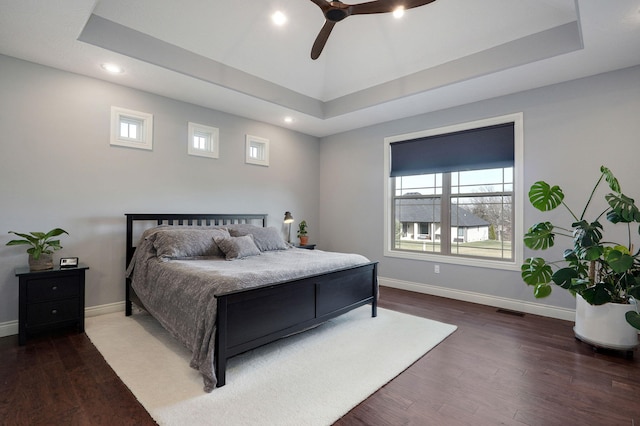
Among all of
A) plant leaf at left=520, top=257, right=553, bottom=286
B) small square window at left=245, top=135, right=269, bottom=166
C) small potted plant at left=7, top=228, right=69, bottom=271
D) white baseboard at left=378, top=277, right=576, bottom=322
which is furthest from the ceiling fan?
white baseboard at left=378, top=277, right=576, bottom=322

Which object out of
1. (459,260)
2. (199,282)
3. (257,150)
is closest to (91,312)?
(199,282)

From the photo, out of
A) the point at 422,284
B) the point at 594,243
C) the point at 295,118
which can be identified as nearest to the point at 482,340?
the point at 594,243

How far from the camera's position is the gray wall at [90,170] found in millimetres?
3188

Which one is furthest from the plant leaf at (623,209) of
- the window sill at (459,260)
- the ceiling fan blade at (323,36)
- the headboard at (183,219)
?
the headboard at (183,219)

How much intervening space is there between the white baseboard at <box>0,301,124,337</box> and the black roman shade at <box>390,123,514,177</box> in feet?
14.5

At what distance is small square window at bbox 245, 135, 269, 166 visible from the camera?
5172 millimetres

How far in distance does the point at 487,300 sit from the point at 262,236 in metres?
3.22

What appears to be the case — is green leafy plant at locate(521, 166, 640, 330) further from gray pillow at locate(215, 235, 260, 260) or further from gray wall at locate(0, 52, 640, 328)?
gray pillow at locate(215, 235, 260, 260)

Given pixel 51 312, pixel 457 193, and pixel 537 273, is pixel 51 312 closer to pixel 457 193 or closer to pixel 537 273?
pixel 537 273

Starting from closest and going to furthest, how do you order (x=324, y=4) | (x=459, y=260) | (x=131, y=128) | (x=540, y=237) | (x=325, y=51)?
(x=324, y=4), (x=540, y=237), (x=131, y=128), (x=325, y=51), (x=459, y=260)

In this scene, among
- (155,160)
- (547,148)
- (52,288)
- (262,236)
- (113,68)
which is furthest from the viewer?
(262,236)

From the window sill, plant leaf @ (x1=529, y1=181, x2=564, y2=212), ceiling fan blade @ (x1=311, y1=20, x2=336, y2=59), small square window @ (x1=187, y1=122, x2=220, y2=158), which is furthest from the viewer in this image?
small square window @ (x1=187, y1=122, x2=220, y2=158)

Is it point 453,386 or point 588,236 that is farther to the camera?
point 588,236

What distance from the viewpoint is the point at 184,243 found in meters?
3.46
